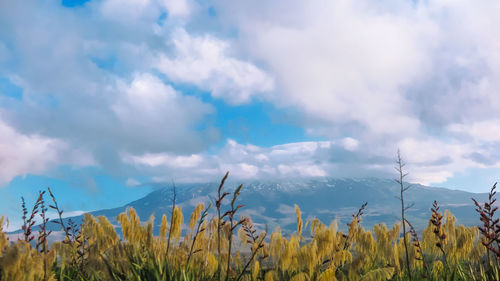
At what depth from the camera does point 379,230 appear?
285 inches

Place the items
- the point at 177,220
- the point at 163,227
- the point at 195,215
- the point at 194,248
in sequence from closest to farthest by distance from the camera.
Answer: the point at 177,220
the point at 195,215
the point at 163,227
the point at 194,248

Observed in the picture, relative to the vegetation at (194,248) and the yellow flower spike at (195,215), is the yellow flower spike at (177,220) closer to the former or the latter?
the vegetation at (194,248)

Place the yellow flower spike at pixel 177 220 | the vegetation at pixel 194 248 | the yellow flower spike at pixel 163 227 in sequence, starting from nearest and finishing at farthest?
1. the vegetation at pixel 194 248
2. the yellow flower spike at pixel 177 220
3. the yellow flower spike at pixel 163 227

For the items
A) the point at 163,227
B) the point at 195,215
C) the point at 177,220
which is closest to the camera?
the point at 177,220

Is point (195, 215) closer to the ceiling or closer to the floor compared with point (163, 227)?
closer to the ceiling

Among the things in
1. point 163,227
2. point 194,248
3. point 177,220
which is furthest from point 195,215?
point 194,248

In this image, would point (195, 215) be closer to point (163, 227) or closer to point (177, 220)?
point (177, 220)

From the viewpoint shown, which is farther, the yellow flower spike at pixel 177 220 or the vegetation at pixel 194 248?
the yellow flower spike at pixel 177 220

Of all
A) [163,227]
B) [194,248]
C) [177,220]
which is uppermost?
[177,220]

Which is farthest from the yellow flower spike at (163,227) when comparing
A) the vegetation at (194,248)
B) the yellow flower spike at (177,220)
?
the yellow flower spike at (177,220)

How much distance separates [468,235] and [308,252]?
3.31m

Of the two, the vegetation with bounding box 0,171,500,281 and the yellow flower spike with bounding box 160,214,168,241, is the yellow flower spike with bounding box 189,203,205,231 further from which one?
the yellow flower spike with bounding box 160,214,168,241

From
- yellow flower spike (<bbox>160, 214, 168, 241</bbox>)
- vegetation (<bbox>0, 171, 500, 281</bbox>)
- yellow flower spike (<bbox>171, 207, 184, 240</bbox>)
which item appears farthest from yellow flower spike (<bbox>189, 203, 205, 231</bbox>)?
yellow flower spike (<bbox>160, 214, 168, 241</bbox>)

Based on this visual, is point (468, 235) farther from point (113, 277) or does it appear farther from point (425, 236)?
point (113, 277)
